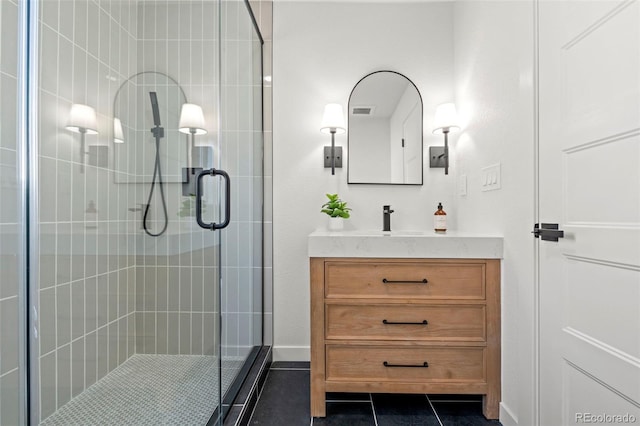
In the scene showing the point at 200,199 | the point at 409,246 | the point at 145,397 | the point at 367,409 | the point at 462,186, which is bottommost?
the point at 367,409

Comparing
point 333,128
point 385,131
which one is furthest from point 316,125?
point 385,131

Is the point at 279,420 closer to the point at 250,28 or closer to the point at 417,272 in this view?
the point at 417,272

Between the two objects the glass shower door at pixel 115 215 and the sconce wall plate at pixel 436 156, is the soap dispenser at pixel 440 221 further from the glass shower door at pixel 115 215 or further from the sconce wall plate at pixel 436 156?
the glass shower door at pixel 115 215

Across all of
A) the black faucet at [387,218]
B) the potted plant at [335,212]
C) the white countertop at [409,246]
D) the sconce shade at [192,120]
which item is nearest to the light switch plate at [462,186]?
the black faucet at [387,218]

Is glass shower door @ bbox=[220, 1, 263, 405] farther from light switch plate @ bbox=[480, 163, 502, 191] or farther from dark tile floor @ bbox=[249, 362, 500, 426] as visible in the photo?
light switch plate @ bbox=[480, 163, 502, 191]

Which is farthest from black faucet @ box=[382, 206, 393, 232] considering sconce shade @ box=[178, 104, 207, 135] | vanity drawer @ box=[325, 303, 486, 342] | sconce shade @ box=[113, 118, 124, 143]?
sconce shade @ box=[113, 118, 124, 143]

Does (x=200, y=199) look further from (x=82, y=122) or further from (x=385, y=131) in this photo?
(x=385, y=131)

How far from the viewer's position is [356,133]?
2246 mm

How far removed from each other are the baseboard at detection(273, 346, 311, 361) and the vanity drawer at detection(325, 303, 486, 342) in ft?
2.37

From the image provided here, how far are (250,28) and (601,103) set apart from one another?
1.68 m

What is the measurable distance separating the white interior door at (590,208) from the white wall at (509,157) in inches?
3.0

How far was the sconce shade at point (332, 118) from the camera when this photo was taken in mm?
2141

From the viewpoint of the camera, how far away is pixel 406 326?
1.58 metres

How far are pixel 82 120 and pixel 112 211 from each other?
26 cm
